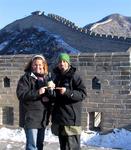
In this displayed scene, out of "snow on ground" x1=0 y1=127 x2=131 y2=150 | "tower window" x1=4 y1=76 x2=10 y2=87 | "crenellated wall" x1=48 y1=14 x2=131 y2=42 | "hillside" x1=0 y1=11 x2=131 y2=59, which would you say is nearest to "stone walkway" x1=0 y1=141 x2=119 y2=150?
"snow on ground" x1=0 y1=127 x2=131 y2=150

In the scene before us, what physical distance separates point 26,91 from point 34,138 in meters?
0.59

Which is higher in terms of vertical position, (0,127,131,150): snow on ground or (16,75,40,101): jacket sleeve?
(16,75,40,101): jacket sleeve

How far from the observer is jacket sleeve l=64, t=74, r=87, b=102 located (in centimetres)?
→ 512

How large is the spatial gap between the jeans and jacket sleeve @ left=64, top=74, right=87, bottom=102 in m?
0.63

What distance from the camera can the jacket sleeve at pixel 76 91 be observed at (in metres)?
5.12

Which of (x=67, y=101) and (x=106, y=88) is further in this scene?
(x=106, y=88)

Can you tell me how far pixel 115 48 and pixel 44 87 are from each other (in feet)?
108

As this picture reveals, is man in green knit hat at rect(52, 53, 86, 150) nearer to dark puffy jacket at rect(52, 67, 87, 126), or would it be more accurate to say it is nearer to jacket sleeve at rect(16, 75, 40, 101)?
dark puffy jacket at rect(52, 67, 87, 126)

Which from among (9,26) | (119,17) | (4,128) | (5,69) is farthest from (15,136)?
(119,17)

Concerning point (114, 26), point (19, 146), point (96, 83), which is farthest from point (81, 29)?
point (19, 146)

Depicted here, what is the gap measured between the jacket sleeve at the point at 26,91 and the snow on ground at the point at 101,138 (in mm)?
2783

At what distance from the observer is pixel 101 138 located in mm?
8094

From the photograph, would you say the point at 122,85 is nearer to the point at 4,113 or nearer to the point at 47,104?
the point at 4,113

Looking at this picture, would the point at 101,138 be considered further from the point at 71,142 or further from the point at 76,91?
the point at 76,91
